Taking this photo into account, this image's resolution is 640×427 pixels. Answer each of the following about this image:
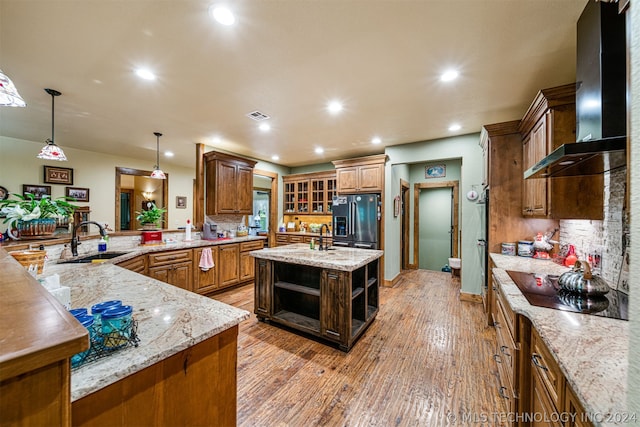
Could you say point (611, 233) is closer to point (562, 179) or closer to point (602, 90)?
point (562, 179)

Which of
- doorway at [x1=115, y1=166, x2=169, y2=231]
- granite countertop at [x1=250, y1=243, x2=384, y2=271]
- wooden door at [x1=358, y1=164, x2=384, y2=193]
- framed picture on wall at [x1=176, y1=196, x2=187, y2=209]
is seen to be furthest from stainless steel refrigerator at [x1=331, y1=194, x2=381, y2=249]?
doorway at [x1=115, y1=166, x2=169, y2=231]

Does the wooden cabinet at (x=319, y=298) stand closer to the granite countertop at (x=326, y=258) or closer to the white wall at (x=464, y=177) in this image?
the granite countertop at (x=326, y=258)

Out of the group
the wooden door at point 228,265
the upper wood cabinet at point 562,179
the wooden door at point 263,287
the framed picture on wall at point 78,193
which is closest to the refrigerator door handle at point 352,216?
the wooden door at point 228,265

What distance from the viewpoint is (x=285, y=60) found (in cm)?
204

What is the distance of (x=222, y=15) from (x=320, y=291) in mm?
2413

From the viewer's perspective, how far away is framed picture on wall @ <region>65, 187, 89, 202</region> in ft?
15.9

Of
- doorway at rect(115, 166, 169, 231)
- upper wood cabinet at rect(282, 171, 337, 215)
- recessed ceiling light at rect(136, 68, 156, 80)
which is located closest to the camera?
recessed ceiling light at rect(136, 68, 156, 80)

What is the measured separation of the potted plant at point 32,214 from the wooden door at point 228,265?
2.11 metres

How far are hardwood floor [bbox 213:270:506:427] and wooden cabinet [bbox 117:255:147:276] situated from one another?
156cm

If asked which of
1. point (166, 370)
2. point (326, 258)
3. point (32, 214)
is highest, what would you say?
point (32, 214)

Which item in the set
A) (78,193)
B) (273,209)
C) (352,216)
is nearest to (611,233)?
(352,216)

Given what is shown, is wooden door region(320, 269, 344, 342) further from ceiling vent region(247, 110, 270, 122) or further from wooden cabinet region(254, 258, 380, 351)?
ceiling vent region(247, 110, 270, 122)

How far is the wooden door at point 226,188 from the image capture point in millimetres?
4500

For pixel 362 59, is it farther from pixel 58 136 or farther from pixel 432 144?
pixel 58 136
